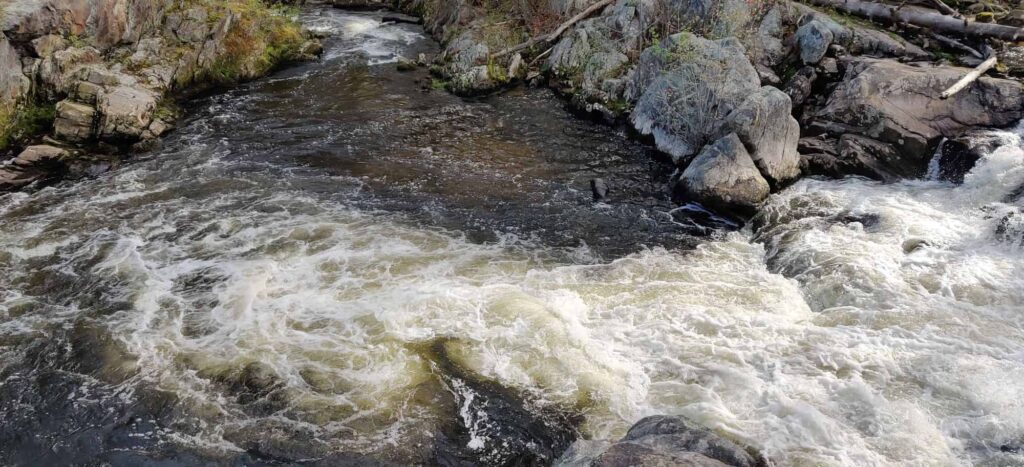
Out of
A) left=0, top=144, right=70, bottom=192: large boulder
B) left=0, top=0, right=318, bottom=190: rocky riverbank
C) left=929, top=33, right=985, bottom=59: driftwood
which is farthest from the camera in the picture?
left=929, top=33, right=985, bottom=59: driftwood

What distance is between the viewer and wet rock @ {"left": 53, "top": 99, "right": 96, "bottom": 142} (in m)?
15.4

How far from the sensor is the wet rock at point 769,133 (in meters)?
14.4

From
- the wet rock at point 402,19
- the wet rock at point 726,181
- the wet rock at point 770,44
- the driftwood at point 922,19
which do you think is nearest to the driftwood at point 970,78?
the driftwood at point 922,19

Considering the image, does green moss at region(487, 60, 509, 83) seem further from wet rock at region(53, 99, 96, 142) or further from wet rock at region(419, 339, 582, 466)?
wet rock at region(419, 339, 582, 466)

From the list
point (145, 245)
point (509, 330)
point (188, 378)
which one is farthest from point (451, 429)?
point (145, 245)

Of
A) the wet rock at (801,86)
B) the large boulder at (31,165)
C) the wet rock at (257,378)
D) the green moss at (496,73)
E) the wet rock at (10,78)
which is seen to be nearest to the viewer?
the wet rock at (257,378)

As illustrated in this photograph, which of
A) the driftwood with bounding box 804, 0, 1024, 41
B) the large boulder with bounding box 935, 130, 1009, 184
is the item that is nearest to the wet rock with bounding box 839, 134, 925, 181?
the large boulder with bounding box 935, 130, 1009, 184

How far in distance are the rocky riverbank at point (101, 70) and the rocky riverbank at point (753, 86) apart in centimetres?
757

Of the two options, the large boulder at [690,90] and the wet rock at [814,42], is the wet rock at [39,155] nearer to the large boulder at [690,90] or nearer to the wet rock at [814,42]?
the large boulder at [690,90]

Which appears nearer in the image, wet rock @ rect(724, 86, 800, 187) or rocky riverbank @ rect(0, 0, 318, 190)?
wet rock @ rect(724, 86, 800, 187)

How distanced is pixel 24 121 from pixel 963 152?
22712mm

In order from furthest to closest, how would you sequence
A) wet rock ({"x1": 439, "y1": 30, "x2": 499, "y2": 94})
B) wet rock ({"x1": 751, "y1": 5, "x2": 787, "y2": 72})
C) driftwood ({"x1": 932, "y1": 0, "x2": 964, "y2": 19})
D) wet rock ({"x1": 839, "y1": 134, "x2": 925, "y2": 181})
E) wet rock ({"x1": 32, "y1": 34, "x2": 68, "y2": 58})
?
wet rock ({"x1": 439, "y1": 30, "x2": 499, "y2": 94})
driftwood ({"x1": 932, "y1": 0, "x2": 964, "y2": 19})
wet rock ({"x1": 751, "y1": 5, "x2": 787, "y2": 72})
wet rock ({"x1": 32, "y1": 34, "x2": 68, "y2": 58})
wet rock ({"x1": 839, "y1": 134, "x2": 925, "y2": 181})

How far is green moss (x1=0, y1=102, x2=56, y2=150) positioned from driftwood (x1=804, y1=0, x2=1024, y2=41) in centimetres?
2352

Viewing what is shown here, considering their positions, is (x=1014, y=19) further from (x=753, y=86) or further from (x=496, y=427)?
(x=496, y=427)
